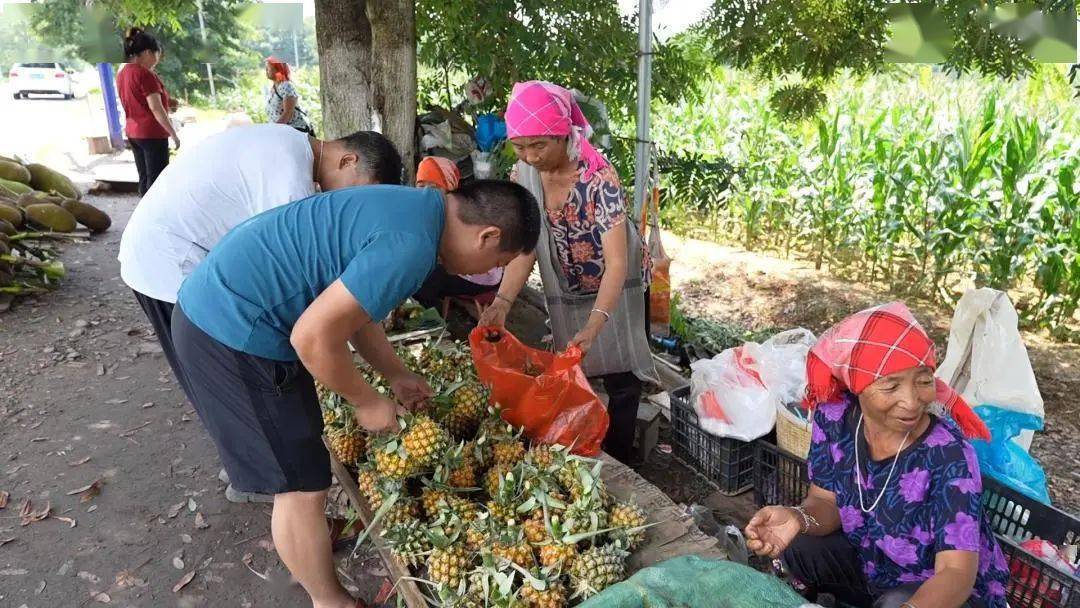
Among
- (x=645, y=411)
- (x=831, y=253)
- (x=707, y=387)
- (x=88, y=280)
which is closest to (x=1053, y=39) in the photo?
(x=707, y=387)

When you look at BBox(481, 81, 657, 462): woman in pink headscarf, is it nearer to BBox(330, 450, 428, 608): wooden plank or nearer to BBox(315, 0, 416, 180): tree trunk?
BBox(330, 450, 428, 608): wooden plank

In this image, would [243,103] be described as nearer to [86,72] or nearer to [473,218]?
[86,72]

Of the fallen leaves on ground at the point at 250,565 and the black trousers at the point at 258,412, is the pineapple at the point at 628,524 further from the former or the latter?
the fallen leaves on ground at the point at 250,565

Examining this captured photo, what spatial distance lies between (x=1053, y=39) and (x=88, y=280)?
749 cm

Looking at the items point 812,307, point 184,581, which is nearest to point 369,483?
point 184,581

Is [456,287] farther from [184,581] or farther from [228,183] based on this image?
[184,581]

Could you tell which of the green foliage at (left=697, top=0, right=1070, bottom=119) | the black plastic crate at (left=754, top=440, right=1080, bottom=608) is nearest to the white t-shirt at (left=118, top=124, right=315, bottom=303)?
the black plastic crate at (left=754, top=440, right=1080, bottom=608)

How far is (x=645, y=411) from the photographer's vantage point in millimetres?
3799

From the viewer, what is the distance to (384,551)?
2322mm

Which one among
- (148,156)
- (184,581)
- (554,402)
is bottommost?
(184,581)

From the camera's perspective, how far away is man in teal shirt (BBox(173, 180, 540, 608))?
1848 millimetres

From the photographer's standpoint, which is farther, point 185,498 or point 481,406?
point 185,498

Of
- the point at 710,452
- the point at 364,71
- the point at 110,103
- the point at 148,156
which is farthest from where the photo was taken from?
the point at 110,103

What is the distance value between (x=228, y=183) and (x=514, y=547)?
1.72 metres
